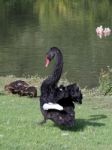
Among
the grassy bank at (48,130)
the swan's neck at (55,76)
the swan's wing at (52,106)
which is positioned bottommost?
the grassy bank at (48,130)

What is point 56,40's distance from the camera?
3197 cm

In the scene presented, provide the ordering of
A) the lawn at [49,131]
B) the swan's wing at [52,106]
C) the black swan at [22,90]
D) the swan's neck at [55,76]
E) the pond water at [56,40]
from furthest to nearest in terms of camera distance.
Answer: the pond water at [56,40] → the black swan at [22,90] → the swan's neck at [55,76] → the swan's wing at [52,106] → the lawn at [49,131]

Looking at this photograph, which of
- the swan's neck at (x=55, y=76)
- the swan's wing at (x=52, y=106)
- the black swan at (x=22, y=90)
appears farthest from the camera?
the black swan at (x=22, y=90)

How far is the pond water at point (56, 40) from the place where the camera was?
23094mm

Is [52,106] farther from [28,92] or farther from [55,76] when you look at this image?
[28,92]

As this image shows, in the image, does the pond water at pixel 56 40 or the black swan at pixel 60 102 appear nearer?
the black swan at pixel 60 102

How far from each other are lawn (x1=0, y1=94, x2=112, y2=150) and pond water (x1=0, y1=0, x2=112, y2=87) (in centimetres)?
840

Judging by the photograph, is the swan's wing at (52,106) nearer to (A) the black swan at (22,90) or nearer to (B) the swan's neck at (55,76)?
(B) the swan's neck at (55,76)

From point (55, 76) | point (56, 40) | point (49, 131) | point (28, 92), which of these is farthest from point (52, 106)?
point (56, 40)

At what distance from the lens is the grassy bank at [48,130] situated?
7981 mm

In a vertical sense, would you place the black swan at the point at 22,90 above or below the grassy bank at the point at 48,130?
below

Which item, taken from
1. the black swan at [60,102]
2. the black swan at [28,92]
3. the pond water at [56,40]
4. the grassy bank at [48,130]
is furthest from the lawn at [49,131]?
the pond water at [56,40]

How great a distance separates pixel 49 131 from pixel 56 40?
23.2 metres

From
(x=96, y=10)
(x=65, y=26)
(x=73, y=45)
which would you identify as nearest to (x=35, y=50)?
(x=73, y=45)
